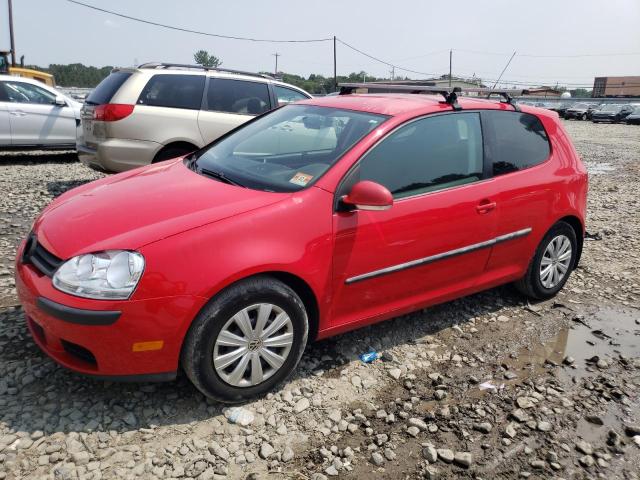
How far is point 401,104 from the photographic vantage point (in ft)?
11.4

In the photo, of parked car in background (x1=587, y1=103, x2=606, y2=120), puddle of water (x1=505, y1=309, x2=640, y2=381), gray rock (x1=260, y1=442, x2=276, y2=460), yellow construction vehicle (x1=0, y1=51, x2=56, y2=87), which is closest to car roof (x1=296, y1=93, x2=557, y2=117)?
puddle of water (x1=505, y1=309, x2=640, y2=381)

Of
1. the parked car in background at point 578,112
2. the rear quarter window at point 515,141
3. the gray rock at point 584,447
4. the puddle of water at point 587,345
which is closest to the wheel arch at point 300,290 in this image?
the puddle of water at point 587,345

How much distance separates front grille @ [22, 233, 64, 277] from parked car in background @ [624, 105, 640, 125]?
36.9 meters

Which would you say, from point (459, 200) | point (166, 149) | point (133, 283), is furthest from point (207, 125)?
point (133, 283)

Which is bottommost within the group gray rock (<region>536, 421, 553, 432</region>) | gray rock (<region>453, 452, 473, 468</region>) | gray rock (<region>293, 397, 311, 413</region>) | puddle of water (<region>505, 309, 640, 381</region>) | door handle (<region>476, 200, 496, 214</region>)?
gray rock (<region>453, 452, 473, 468</region>)

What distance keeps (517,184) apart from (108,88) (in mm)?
5342

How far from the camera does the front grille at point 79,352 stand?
8.27ft

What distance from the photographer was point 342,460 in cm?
250

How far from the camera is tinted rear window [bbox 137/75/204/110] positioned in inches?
263

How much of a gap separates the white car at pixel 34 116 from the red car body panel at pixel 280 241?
684 cm

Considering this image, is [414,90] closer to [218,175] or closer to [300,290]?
[218,175]

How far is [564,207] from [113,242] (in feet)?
10.9

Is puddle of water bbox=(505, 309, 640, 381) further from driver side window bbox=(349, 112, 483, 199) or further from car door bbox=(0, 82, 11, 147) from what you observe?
car door bbox=(0, 82, 11, 147)

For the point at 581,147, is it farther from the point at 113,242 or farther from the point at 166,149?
the point at 113,242
